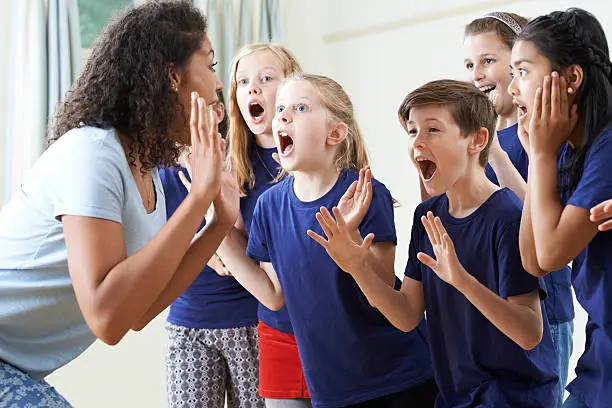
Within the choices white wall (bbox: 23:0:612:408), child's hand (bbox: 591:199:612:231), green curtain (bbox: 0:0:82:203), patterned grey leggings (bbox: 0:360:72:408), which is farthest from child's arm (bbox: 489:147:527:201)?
green curtain (bbox: 0:0:82:203)

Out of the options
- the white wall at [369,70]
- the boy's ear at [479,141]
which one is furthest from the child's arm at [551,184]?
the white wall at [369,70]

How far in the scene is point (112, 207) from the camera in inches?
60.5

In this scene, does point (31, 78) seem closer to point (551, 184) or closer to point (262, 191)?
point (262, 191)

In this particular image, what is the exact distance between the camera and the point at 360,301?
2.15 metres

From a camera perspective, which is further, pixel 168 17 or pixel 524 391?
pixel 524 391

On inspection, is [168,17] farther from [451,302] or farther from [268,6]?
[268,6]

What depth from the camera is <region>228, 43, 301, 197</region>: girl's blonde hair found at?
256 cm

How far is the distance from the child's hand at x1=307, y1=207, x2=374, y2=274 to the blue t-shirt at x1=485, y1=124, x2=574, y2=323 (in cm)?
55

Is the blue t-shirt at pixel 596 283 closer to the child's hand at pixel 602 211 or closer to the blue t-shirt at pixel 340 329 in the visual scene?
the child's hand at pixel 602 211

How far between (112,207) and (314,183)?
0.85m

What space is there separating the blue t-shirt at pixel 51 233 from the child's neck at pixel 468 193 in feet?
2.51

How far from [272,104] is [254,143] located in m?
0.14

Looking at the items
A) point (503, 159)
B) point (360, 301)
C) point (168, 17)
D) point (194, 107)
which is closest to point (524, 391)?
point (360, 301)

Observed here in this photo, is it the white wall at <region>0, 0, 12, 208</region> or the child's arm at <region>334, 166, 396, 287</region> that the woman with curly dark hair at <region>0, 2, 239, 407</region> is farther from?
the white wall at <region>0, 0, 12, 208</region>
